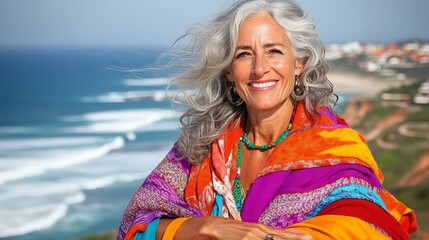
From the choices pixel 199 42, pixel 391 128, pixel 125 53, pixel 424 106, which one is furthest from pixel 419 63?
pixel 125 53

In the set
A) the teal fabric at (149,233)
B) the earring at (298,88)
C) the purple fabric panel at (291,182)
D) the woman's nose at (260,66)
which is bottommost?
the purple fabric panel at (291,182)

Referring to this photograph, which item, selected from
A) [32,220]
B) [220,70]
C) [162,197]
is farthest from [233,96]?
[32,220]

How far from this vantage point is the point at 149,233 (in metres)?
2.76

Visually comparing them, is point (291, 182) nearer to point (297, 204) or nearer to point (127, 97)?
point (297, 204)

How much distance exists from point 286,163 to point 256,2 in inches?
20.0

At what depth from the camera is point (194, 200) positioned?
9.53ft

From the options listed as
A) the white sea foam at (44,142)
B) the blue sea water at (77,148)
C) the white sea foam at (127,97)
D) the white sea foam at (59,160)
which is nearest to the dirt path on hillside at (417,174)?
the blue sea water at (77,148)

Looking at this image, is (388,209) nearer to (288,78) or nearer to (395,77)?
(288,78)

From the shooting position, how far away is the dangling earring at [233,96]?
118 inches

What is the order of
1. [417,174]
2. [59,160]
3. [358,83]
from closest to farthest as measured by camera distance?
[417,174], [358,83], [59,160]

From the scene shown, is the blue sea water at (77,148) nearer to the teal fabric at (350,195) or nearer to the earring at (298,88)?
the earring at (298,88)

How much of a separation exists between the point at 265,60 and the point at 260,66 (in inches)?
1.3

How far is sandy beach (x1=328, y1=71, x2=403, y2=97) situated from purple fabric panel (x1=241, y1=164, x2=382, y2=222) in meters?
10.6

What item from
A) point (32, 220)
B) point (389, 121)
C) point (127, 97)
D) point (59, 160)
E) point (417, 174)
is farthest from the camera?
point (127, 97)
